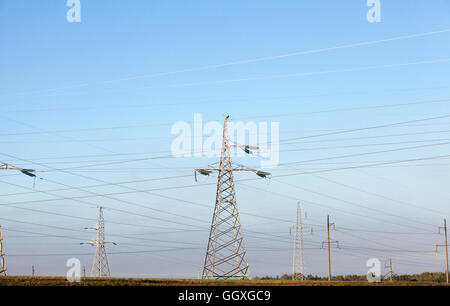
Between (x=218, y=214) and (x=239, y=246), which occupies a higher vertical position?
(x=218, y=214)
